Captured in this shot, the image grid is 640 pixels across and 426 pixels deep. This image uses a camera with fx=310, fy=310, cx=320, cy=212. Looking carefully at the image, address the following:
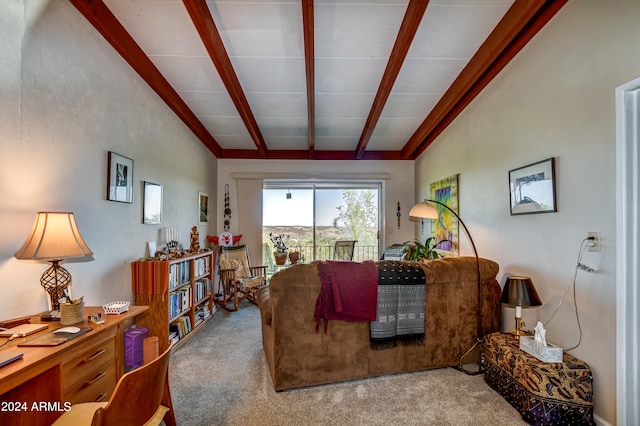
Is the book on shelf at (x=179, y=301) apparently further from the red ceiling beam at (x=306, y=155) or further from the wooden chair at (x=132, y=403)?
the red ceiling beam at (x=306, y=155)

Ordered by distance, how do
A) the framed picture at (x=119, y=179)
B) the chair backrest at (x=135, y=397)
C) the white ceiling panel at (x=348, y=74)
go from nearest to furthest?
the chair backrest at (x=135, y=397) → the framed picture at (x=119, y=179) → the white ceiling panel at (x=348, y=74)

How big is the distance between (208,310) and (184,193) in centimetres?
162

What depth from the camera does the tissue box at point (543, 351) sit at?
203 cm

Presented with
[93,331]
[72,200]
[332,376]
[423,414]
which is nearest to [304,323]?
[332,376]

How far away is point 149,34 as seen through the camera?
2656 millimetres

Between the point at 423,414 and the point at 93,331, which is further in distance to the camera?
the point at 423,414

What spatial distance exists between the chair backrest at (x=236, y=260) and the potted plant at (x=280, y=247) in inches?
21.9

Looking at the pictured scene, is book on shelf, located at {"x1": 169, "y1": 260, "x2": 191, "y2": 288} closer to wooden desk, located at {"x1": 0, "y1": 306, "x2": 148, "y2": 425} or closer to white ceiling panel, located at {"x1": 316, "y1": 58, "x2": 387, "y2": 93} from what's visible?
wooden desk, located at {"x1": 0, "y1": 306, "x2": 148, "y2": 425}

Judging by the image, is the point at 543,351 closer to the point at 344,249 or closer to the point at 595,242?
the point at 595,242

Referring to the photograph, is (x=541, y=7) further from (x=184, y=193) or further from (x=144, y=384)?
(x=184, y=193)

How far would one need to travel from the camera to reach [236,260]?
4922 millimetres

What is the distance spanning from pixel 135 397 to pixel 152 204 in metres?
2.58

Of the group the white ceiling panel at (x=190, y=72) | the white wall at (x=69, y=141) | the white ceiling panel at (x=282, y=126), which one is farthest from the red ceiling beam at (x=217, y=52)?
the white wall at (x=69, y=141)

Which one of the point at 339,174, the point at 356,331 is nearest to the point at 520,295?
the point at 356,331
